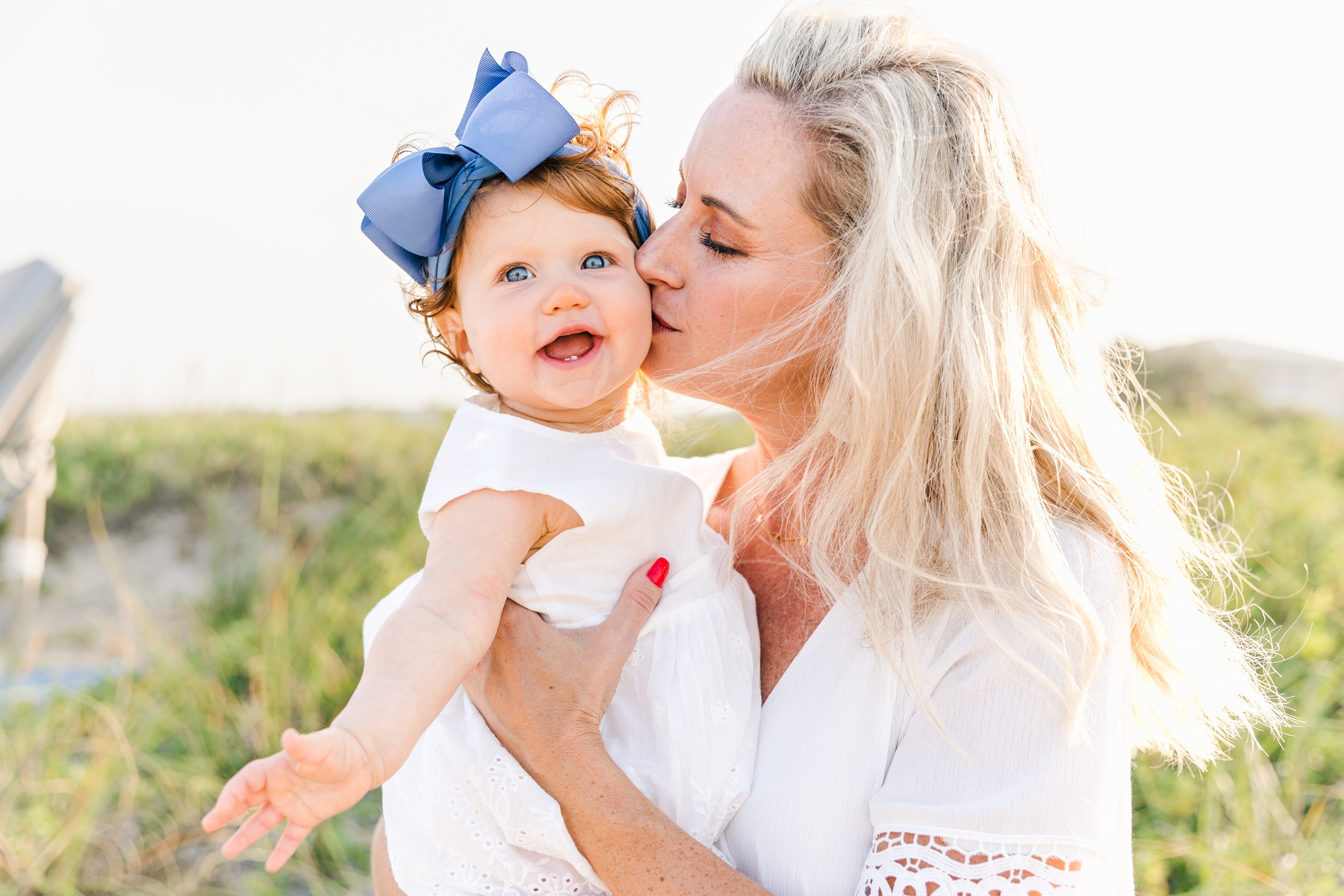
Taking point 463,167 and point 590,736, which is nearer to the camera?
point 590,736

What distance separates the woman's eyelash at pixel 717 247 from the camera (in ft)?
6.27

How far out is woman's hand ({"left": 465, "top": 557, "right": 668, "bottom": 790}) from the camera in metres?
1.64

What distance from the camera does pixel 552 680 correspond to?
1670 mm

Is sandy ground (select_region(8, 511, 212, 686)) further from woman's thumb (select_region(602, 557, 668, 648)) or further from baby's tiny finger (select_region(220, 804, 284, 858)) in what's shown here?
baby's tiny finger (select_region(220, 804, 284, 858))

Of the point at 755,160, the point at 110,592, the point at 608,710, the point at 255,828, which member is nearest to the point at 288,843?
the point at 255,828

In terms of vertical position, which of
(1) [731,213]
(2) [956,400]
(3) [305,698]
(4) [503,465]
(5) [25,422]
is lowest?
(3) [305,698]

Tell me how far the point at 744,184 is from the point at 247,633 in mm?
3752

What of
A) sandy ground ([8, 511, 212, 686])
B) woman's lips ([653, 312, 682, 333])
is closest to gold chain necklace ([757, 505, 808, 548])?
woman's lips ([653, 312, 682, 333])

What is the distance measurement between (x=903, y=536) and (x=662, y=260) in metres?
0.72

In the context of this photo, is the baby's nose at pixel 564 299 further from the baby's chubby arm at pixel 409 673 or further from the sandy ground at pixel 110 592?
the sandy ground at pixel 110 592

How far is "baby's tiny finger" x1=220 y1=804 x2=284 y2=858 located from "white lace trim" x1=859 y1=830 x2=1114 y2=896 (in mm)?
879

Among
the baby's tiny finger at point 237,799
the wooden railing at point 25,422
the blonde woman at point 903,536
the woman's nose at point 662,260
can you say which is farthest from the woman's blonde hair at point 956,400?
the wooden railing at point 25,422

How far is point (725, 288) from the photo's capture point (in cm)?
190

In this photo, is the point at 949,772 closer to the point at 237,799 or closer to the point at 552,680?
the point at 552,680
